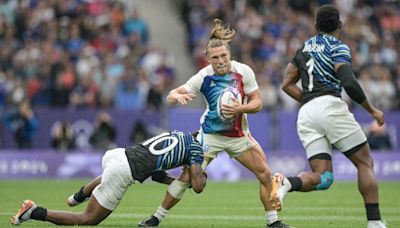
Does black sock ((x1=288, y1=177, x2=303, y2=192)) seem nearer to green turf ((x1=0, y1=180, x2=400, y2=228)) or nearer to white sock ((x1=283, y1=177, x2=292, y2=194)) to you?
white sock ((x1=283, y1=177, x2=292, y2=194))

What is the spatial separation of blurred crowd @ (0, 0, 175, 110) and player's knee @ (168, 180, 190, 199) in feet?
49.4

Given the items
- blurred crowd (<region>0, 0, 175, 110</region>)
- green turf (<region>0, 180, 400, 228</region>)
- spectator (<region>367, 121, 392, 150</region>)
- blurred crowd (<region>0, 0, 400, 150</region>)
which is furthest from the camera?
blurred crowd (<region>0, 0, 175, 110</region>)

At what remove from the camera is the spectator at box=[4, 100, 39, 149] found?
26.9 m

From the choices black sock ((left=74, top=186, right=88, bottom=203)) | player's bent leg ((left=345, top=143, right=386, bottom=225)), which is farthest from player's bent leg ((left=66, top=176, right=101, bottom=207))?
player's bent leg ((left=345, top=143, right=386, bottom=225))

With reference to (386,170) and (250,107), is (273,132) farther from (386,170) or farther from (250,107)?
(250,107)

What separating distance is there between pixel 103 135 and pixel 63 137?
1031 mm

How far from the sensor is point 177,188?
1249cm

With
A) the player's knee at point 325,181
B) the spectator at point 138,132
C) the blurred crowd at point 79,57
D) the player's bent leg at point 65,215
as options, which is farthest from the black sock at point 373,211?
the blurred crowd at point 79,57

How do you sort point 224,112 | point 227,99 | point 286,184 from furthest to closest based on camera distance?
point 227,99
point 224,112
point 286,184

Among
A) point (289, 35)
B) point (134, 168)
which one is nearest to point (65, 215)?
point (134, 168)

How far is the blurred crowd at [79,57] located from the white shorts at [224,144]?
1469 centimetres

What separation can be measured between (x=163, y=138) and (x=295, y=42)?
59.9ft

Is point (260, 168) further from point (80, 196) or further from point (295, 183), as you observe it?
point (80, 196)

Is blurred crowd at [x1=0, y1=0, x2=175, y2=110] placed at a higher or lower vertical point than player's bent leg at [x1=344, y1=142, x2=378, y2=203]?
higher
